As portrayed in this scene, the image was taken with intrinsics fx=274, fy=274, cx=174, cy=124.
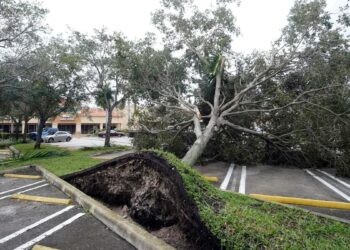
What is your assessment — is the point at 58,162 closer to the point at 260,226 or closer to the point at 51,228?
the point at 51,228

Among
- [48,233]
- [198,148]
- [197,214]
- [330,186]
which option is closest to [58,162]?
[198,148]

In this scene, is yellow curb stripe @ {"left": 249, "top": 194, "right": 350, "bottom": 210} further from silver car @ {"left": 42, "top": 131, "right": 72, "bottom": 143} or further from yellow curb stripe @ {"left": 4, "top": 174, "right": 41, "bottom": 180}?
silver car @ {"left": 42, "top": 131, "right": 72, "bottom": 143}

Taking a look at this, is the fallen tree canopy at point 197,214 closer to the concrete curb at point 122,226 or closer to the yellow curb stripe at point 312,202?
the concrete curb at point 122,226

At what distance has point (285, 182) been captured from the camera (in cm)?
896

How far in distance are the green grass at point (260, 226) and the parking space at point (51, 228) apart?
51.7 inches

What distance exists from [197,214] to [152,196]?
1493mm

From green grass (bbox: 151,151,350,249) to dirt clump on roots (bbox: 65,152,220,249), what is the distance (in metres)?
0.14

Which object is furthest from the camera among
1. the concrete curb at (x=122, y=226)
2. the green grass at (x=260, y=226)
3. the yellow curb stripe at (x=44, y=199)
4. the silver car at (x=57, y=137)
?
the silver car at (x=57, y=137)

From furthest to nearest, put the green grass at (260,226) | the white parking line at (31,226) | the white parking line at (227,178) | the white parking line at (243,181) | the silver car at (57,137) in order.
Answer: the silver car at (57,137) < the white parking line at (227,178) < the white parking line at (243,181) < the white parking line at (31,226) < the green grass at (260,226)

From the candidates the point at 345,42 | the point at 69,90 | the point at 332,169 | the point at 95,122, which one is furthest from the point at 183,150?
the point at 95,122

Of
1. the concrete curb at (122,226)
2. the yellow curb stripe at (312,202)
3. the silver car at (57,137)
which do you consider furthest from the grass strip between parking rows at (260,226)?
the silver car at (57,137)

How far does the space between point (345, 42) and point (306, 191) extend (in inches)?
284

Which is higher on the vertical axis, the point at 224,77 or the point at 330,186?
the point at 224,77

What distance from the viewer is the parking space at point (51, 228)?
4105mm
